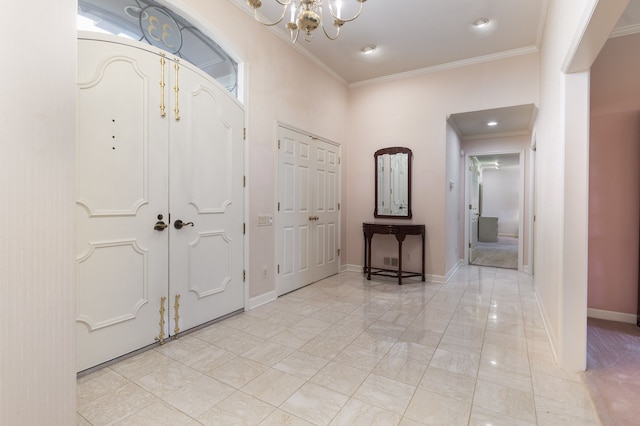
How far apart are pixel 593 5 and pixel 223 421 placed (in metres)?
2.71

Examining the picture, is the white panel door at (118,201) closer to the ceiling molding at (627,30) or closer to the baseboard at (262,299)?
the baseboard at (262,299)

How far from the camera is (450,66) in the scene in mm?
4359

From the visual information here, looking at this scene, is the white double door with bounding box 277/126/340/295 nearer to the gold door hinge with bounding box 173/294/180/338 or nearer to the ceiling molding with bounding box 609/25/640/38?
the gold door hinge with bounding box 173/294/180/338

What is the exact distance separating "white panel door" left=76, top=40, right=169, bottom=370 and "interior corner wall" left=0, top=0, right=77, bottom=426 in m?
0.96

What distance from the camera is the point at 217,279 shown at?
9.48 ft

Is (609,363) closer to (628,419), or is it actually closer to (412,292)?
(628,419)

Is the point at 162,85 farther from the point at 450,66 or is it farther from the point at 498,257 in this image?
the point at 498,257

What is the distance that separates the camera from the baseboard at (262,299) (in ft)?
10.7

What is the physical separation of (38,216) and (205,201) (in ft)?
5.54

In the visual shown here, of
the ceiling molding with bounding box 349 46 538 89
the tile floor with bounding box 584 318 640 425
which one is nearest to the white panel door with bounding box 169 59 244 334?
the ceiling molding with bounding box 349 46 538 89

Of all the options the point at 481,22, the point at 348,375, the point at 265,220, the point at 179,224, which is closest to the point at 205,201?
the point at 179,224

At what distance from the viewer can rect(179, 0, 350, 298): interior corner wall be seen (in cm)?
298

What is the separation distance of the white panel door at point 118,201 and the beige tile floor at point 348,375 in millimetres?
268

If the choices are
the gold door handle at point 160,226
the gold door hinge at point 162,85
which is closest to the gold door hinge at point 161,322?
the gold door handle at point 160,226
